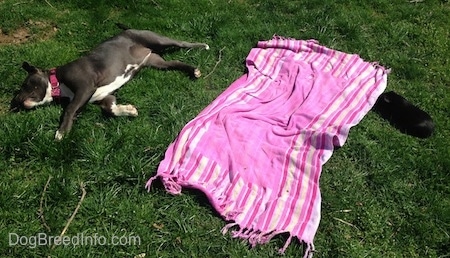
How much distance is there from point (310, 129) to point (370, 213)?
45.8 inches

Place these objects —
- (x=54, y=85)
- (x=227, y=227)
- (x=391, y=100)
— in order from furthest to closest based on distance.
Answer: (x=391, y=100), (x=54, y=85), (x=227, y=227)

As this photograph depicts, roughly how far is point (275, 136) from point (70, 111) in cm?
228

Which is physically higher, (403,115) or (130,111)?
(130,111)

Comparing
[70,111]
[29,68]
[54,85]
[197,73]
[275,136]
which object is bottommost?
[275,136]

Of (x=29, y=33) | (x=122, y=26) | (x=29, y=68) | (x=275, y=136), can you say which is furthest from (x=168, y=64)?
(x=29, y=33)

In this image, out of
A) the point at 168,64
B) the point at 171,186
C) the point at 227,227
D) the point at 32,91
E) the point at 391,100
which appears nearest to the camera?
the point at 227,227

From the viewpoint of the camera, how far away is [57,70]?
217 inches

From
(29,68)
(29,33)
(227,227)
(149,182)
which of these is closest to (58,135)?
(29,68)

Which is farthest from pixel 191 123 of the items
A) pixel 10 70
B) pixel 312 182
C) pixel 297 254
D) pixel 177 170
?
pixel 10 70

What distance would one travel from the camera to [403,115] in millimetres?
5500

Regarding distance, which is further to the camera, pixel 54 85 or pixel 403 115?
pixel 403 115

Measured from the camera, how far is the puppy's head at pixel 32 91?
5266 mm

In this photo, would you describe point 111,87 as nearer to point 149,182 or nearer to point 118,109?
point 118,109

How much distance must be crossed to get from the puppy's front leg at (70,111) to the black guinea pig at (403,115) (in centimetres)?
348
